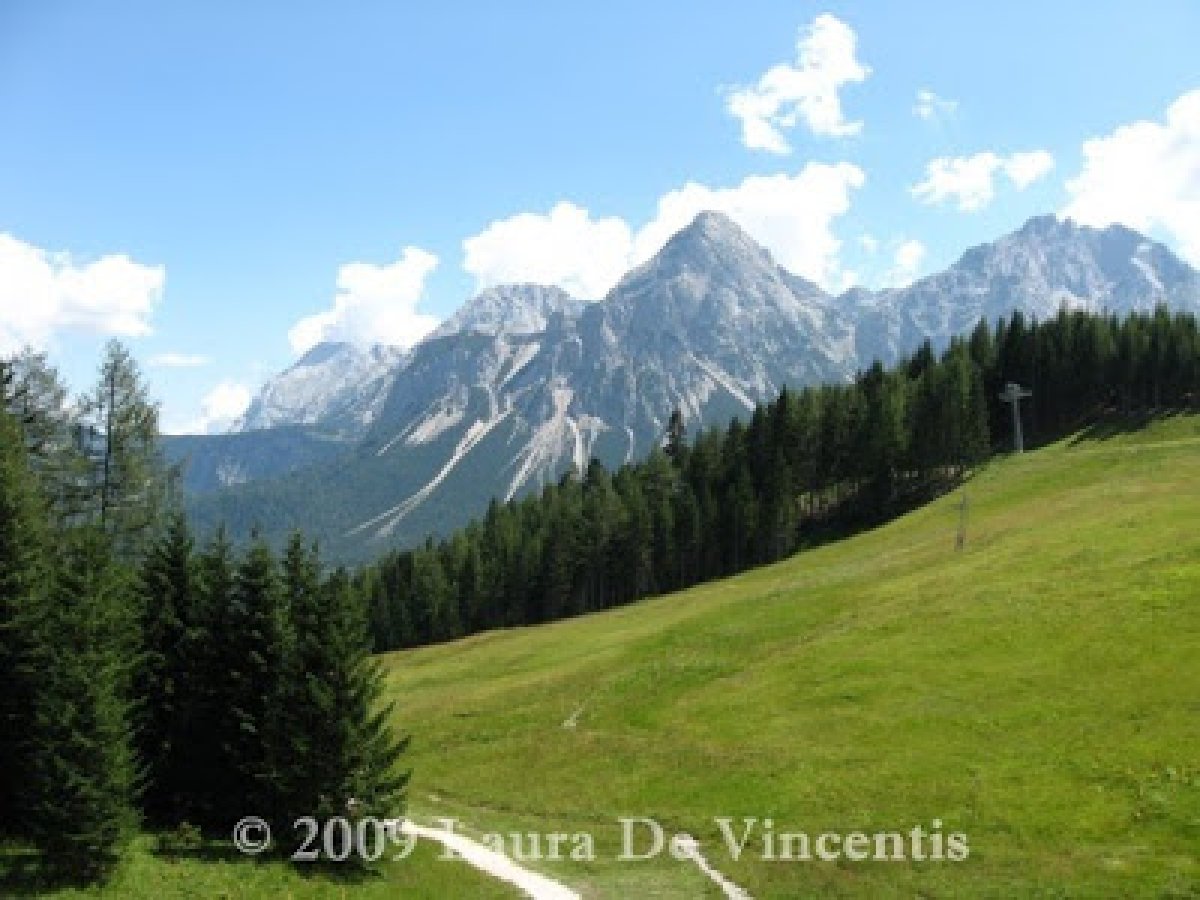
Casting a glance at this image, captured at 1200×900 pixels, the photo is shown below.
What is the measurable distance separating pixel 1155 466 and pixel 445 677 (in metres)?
68.0

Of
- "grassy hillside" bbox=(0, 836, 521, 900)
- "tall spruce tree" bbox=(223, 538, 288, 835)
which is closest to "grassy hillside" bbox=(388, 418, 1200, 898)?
"grassy hillside" bbox=(0, 836, 521, 900)

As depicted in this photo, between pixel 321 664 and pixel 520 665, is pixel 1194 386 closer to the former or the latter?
pixel 520 665

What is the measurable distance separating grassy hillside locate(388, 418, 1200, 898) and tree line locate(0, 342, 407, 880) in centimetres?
986

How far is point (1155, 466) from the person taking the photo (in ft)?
301

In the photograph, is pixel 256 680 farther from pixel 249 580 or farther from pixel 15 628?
pixel 15 628

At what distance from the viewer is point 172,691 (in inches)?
1463

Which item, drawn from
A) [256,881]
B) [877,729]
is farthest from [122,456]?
[877,729]

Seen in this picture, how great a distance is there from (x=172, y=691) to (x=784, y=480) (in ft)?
321

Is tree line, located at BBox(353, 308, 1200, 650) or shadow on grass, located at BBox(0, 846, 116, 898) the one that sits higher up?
tree line, located at BBox(353, 308, 1200, 650)

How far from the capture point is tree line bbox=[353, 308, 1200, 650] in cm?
12688

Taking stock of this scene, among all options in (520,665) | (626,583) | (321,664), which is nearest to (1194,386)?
(626,583)

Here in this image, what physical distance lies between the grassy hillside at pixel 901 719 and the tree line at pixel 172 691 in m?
9.86

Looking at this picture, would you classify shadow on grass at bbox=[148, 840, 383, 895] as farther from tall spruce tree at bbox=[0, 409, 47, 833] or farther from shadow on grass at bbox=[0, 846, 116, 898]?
tall spruce tree at bbox=[0, 409, 47, 833]

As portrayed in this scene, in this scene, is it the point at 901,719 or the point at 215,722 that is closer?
the point at 215,722
